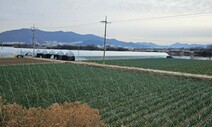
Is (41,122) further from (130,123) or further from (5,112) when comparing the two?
(130,123)

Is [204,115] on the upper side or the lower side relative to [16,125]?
lower

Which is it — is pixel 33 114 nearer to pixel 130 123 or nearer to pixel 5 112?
pixel 5 112

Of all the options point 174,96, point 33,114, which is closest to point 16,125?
point 33,114

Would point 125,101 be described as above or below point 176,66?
above

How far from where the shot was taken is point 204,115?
9.27m

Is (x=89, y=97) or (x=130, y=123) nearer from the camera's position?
(x=130, y=123)

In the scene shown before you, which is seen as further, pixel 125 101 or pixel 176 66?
pixel 176 66

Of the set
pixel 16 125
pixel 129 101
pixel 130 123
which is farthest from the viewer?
pixel 129 101

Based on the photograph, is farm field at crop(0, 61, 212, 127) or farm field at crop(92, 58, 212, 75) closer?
farm field at crop(0, 61, 212, 127)

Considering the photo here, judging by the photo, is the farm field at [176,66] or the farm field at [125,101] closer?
the farm field at [125,101]

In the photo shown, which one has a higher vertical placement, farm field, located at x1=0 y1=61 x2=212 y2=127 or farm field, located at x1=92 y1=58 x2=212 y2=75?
farm field, located at x1=0 y1=61 x2=212 y2=127

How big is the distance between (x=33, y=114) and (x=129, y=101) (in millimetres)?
6482

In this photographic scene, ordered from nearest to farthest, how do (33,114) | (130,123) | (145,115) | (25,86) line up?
1. (33,114)
2. (130,123)
3. (145,115)
4. (25,86)

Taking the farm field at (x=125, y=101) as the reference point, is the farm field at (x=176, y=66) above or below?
below
